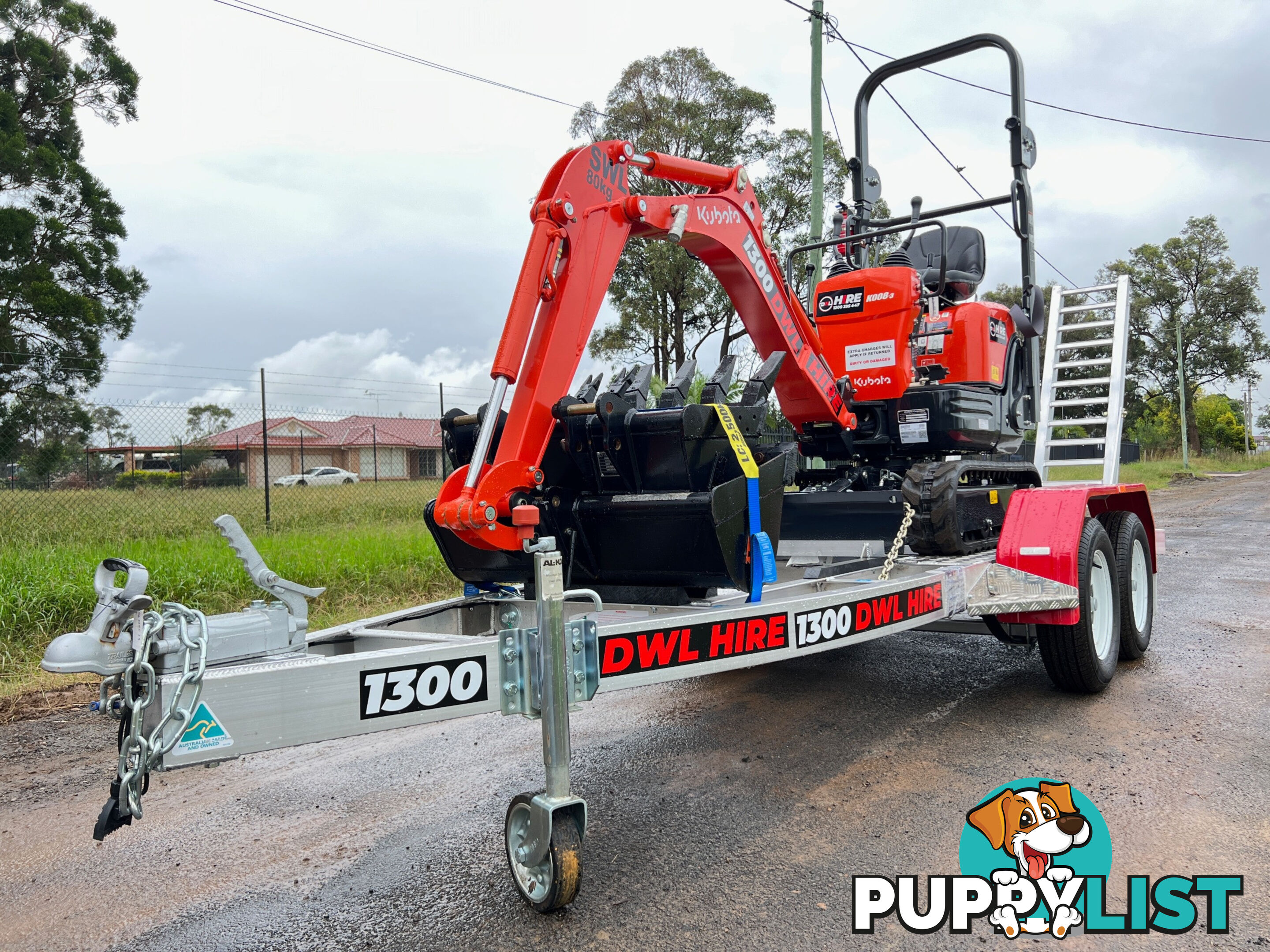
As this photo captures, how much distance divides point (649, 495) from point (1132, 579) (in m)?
3.79

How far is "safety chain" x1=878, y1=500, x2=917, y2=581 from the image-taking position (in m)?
4.82

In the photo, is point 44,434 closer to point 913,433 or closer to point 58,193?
point 58,193

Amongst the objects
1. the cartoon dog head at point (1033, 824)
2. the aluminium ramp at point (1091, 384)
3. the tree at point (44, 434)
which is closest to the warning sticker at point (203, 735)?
the cartoon dog head at point (1033, 824)

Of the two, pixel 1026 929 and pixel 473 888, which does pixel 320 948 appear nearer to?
pixel 473 888

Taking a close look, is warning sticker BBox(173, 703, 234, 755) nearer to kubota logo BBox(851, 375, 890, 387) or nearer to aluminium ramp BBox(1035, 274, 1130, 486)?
kubota logo BBox(851, 375, 890, 387)

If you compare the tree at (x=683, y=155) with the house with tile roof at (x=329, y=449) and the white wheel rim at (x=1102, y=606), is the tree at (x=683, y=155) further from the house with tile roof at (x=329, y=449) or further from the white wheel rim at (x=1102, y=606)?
the white wheel rim at (x=1102, y=606)

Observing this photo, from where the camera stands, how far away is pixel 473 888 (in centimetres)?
319

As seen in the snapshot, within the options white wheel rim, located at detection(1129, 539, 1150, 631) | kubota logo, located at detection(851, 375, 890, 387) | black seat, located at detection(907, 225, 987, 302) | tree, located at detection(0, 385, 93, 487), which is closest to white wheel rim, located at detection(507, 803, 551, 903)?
kubota logo, located at detection(851, 375, 890, 387)

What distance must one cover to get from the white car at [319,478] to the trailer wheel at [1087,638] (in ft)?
35.9

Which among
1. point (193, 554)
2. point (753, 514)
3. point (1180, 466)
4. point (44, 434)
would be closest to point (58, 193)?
point (44, 434)

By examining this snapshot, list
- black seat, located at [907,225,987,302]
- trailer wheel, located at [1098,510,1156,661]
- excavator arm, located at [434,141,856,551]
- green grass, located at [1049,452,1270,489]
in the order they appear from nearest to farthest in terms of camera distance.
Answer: excavator arm, located at [434,141,856,551]
trailer wheel, located at [1098,510,1156,661]
black seat, located at [907,225,987,302]
green grass, located at [1049,452,1270,489]

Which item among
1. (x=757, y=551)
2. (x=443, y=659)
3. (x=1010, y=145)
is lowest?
(x=443, y=659)

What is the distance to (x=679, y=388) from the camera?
13.0 feet

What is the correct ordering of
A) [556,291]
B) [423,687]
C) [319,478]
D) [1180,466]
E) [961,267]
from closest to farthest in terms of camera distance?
1. [423,687]
2. [556,291]
3. [961,267]
4. [319,478]
5. [1180,466]
